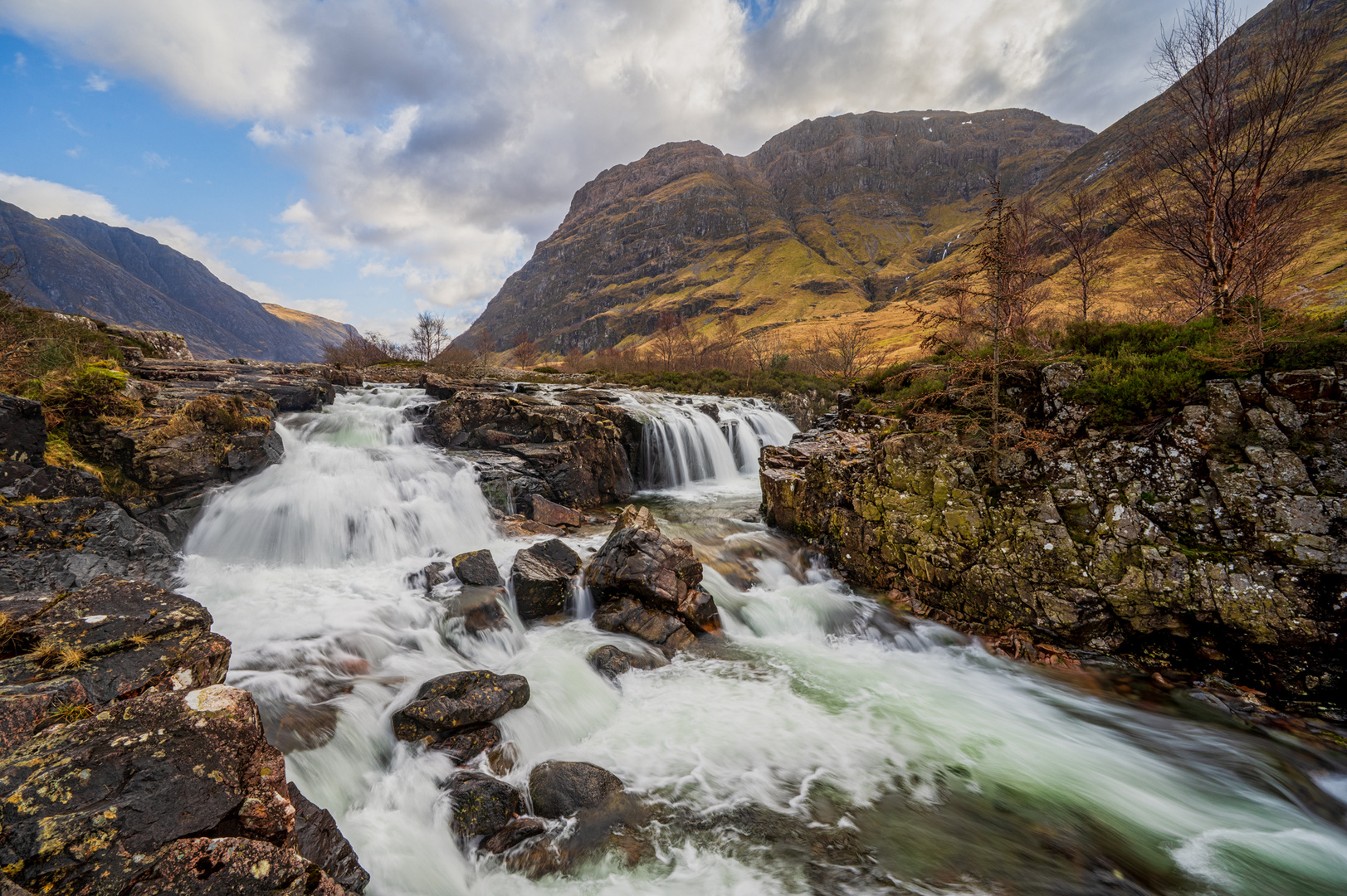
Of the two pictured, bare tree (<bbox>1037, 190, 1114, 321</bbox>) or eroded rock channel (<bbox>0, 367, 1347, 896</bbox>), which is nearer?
eroded rock channel (<bbox>0, 367, 1347, 896</bbox>)

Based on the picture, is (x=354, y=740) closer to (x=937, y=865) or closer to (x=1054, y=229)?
(x=937, y=865)

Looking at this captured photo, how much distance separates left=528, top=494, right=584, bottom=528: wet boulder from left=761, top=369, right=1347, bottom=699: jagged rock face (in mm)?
8827

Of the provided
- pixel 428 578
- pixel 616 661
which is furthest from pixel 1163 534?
pixel 428 578

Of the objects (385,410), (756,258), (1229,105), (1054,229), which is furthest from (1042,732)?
(756,258)

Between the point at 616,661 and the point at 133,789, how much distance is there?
20.9ft

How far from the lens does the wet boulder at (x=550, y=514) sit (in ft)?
49.6

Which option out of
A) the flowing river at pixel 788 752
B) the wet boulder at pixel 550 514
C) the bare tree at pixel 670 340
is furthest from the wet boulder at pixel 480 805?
the bare tree at pixel 670 340

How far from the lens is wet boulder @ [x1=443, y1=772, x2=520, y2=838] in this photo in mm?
5309

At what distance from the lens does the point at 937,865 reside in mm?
5145

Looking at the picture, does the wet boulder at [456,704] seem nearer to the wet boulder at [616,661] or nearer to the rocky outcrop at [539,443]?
the wet boulder at [616,661]

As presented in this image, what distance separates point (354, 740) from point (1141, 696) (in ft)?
38.0

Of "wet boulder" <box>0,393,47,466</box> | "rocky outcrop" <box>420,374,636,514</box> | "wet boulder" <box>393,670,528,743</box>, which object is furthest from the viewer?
"rocky outcrop" <box>420,374,636,514</box>

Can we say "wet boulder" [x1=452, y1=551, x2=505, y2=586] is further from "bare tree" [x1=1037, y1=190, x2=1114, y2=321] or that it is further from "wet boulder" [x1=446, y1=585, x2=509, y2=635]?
"bare tree" [x1=1037, y1=190, x2=1114, y2=321]

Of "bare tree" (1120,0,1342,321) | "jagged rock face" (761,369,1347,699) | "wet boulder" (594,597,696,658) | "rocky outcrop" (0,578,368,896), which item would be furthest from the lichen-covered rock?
"bare tree" (1120,0,1342,321)
